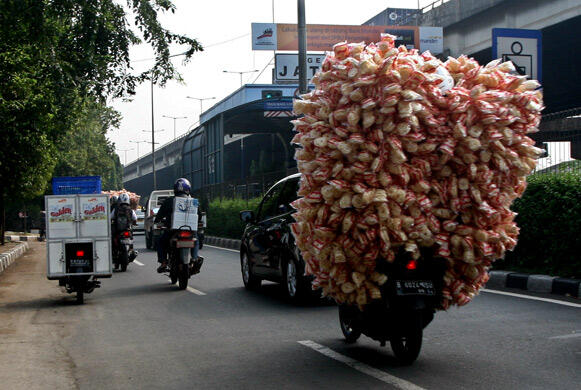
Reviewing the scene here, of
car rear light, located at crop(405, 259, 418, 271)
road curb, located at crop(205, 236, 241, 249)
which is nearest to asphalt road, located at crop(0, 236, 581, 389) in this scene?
car rear light, located at crop(405, 259, 418, 271)

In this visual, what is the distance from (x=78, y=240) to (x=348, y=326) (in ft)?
17.8

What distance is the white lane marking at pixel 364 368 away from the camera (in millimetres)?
5414

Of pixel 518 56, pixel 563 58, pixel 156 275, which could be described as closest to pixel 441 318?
pixel 518 56

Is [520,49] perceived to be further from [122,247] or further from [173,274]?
[122,247]

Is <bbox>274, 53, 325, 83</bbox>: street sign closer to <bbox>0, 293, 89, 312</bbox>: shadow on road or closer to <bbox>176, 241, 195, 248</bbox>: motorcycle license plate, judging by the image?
<bbox>176, 241, 195, 248</bbox>: motorcycle license plate

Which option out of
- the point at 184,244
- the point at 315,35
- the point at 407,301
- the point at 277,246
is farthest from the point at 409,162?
the point at 315,35

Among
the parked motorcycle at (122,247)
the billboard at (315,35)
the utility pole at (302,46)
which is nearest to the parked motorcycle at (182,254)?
the parked motorcycle at (122,247)

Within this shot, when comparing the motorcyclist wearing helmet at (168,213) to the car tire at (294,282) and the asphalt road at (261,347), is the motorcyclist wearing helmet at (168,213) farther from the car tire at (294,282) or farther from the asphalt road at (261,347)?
the car tire at (294,282)

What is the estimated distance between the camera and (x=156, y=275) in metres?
15.3

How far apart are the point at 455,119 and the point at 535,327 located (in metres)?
2.92

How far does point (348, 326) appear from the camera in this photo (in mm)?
6883

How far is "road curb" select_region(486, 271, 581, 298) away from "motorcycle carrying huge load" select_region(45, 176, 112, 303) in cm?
586

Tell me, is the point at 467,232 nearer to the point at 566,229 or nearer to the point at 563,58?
the point at 566,229

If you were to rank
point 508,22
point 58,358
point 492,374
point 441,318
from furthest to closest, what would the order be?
point 508,22 → point 441,318 → point 58,358 → point 492,374
